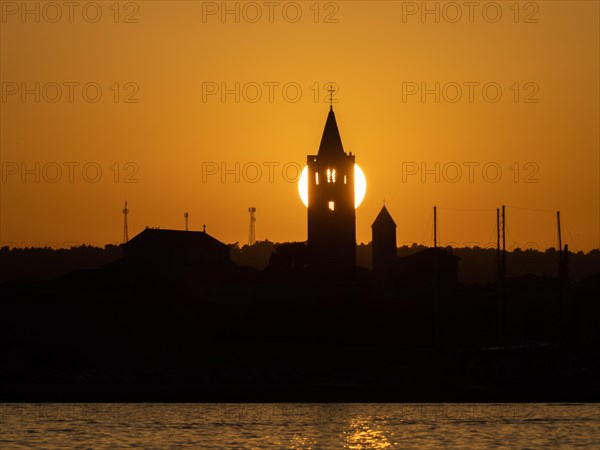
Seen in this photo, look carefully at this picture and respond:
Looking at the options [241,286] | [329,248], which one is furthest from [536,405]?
[329,248]

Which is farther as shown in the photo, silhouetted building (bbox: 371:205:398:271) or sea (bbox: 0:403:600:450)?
silhouetted building (bbox: 371:205:398:271)

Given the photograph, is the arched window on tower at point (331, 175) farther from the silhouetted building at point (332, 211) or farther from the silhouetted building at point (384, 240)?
the silhouetted building at point (384, 240)

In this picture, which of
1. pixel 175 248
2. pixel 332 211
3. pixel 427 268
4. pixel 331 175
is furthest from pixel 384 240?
pixel 175 248

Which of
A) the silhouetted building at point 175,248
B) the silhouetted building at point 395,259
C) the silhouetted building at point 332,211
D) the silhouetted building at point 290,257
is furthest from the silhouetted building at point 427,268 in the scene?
the silhouetted building at point 175,248

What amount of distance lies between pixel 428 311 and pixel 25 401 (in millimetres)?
38829

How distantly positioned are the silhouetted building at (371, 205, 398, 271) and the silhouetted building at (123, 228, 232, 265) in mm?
13376

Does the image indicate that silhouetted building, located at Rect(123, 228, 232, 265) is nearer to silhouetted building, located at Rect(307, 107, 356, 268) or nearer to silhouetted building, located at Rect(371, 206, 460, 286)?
silhouetted building, located at Rect(307, 107, 356, 268)

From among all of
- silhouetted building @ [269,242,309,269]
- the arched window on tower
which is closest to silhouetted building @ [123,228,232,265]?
silhouetted building @ [269,242,309,269]

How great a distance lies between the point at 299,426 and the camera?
61.0 m

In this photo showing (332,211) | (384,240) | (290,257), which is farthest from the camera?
(384,240)

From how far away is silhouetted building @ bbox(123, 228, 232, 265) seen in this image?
426 ft

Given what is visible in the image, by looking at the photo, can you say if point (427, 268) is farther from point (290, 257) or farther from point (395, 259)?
point (290, 257)

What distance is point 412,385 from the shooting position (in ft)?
236

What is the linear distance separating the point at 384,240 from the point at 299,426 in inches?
2971
